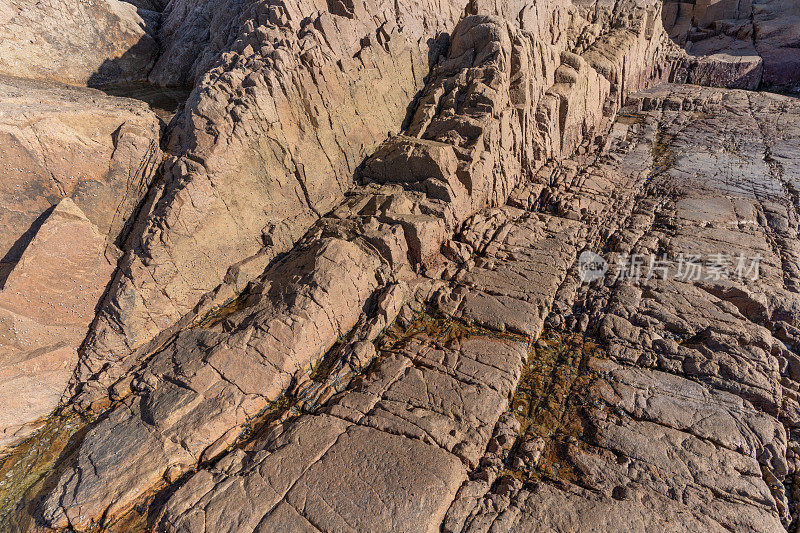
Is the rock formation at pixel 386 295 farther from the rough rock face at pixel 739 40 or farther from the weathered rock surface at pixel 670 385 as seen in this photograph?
the rough rock face at pixel 739 40

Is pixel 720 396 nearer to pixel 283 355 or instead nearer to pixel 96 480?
pixel 283 355

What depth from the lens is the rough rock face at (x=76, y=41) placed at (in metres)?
10.9

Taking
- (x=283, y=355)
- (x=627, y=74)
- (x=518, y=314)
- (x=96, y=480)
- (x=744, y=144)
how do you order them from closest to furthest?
1. (x=96, y=480)
2. (x=283, y=355)
3. (x=518, y=314)
4. (x=744, y=144)
5. (x=627, y=74)

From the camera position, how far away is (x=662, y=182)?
39.5 feet

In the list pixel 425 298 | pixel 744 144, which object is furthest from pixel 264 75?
pixel 744 144

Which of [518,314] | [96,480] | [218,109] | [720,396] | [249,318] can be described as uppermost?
[218,109]

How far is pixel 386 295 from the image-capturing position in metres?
8.52

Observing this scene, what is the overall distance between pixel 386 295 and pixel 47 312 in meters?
Result: 6.64

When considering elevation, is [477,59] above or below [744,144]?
above

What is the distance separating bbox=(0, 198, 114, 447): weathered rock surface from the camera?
23.1 ft

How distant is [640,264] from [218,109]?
10583 mm

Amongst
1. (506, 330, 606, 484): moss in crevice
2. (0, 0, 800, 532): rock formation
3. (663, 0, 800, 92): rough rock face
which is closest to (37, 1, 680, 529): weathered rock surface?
(0, 0, 800, 532): rock formation

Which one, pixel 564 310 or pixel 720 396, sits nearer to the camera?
A: pixel 720 396

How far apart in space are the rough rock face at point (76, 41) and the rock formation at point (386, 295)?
0.16 metres
